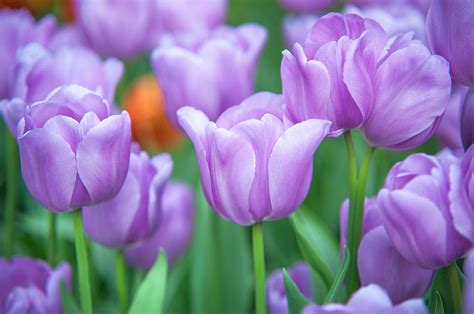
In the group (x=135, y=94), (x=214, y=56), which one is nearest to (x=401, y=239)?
(x=214, y=56)

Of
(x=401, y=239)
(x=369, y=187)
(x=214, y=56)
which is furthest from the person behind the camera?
(x=369, y=187)

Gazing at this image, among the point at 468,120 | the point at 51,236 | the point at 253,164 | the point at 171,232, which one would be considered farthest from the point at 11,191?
the point at 468,120

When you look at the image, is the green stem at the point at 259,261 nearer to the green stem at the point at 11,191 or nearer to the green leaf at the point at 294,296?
the green leaf at the point at 294,296

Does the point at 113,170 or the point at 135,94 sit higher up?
the point at 113,170

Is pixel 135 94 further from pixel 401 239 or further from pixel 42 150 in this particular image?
pixel 401 239

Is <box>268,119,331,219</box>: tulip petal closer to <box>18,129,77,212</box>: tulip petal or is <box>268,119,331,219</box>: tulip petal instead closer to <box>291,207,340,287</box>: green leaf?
<box>291,207,340,287</box>: green leaf
